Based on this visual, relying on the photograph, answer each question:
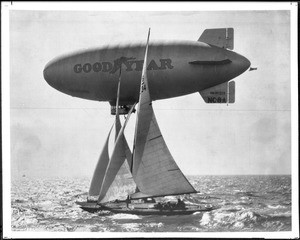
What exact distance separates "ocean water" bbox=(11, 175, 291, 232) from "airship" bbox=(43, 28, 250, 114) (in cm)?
265

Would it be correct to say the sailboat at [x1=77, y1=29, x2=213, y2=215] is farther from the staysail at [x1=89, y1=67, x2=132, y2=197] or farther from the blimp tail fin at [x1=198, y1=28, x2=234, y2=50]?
the blimp tail fin at [x1=198, y1=28, x2=234, y2=50]

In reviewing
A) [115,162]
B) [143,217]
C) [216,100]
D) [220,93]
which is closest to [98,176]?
[115,162]

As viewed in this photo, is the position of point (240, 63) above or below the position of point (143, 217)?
above

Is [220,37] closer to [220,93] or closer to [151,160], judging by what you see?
[220,93]

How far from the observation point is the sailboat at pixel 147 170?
864 inches

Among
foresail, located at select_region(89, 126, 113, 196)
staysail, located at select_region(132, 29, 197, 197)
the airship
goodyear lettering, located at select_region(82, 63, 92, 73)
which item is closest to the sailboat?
staysail, located at select_region(132, 29, 197, 197)

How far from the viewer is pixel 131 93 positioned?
74.7 ft

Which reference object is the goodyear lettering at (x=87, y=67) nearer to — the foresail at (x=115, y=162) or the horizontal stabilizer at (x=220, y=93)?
the foresail at (x=115, y=162)

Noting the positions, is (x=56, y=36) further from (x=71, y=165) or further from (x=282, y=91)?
(x=282, y=91)

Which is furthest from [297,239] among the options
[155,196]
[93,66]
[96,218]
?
[93,66]

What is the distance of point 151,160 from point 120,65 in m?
2.72

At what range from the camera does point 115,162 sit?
22.3 m

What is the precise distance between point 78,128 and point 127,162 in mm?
1839

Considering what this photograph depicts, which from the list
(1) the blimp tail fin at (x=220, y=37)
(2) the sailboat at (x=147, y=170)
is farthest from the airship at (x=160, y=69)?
(2) the sailboat at (x=147, y=170)
